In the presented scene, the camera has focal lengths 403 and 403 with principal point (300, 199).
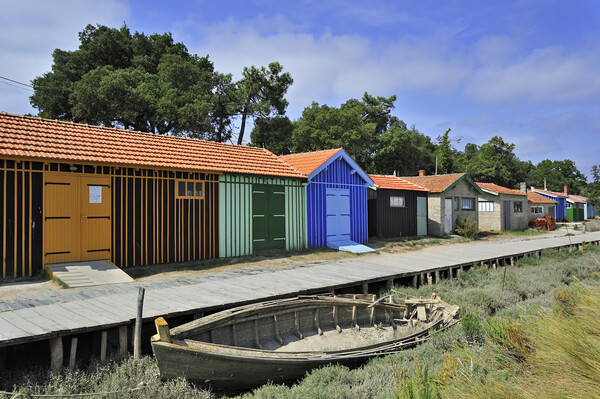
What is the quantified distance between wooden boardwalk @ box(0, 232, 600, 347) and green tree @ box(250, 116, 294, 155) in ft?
73.7

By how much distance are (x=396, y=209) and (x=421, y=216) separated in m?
2.57

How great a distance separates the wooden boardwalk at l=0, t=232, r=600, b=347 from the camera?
19.8 feet

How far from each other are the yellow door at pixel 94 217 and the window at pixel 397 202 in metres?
14.9

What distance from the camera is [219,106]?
3244cm

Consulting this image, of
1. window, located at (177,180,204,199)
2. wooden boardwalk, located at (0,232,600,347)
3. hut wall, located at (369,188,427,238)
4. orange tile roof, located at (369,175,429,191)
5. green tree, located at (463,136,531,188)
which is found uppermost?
green tree, located at (463,136,531,188)

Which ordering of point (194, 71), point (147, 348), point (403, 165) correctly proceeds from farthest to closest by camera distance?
point (403, 165) < point (194, 71) < point (147, 348)

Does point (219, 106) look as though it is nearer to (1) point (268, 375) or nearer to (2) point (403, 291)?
(2) point (403, 291)

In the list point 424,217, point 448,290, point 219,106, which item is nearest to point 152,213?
point 448,290

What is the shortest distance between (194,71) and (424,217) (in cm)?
2087

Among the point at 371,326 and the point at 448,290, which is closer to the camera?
the point at 371,326

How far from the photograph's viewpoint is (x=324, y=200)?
1716 centimetres

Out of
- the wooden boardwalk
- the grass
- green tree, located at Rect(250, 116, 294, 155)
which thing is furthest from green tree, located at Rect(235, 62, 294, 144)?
the grass

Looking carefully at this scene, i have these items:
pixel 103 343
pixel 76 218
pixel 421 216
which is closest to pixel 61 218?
pixel 76 218

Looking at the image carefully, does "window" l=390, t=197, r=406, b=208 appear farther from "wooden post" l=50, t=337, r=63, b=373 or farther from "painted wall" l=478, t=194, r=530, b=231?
"wooden post" l=50, t=337, r=63, b=373
